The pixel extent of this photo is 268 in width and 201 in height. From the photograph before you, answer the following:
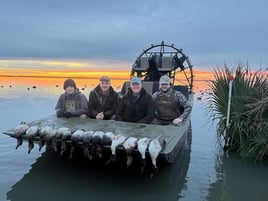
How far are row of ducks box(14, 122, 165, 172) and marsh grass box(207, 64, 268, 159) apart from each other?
3138 millimetres

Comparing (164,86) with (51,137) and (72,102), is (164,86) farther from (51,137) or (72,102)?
(51,137)

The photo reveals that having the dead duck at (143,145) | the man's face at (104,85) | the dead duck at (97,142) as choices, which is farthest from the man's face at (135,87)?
the dead duck at (143,145)

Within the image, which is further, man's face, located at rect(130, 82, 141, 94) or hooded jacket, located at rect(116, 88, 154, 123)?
hooded jacket, located at rect(116, 88, 154, 123)

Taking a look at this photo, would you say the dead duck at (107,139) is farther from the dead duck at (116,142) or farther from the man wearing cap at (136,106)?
the man wearing cap at (136,106)

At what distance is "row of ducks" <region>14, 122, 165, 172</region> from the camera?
14.8 feet

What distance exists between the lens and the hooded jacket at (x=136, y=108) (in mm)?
6301

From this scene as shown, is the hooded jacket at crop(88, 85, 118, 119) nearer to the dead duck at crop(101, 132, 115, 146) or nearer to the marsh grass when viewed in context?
the dead duck at crop(101, 132, 115, 146)

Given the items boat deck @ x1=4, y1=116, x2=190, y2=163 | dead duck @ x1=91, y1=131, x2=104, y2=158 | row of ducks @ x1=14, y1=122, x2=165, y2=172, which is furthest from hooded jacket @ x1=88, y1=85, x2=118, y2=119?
dead duck @ x1=91, y1=131, x2=104, y2=158

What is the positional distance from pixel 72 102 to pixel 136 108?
1.51 meters

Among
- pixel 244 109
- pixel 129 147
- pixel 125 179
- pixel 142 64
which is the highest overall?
pixel 142 64

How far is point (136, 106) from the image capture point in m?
6.39

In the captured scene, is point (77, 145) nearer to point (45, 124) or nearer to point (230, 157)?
point (45, 124)

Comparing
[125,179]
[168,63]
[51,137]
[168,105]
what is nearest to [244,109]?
[168,105]

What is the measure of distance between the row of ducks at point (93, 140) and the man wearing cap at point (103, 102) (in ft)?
5.22
